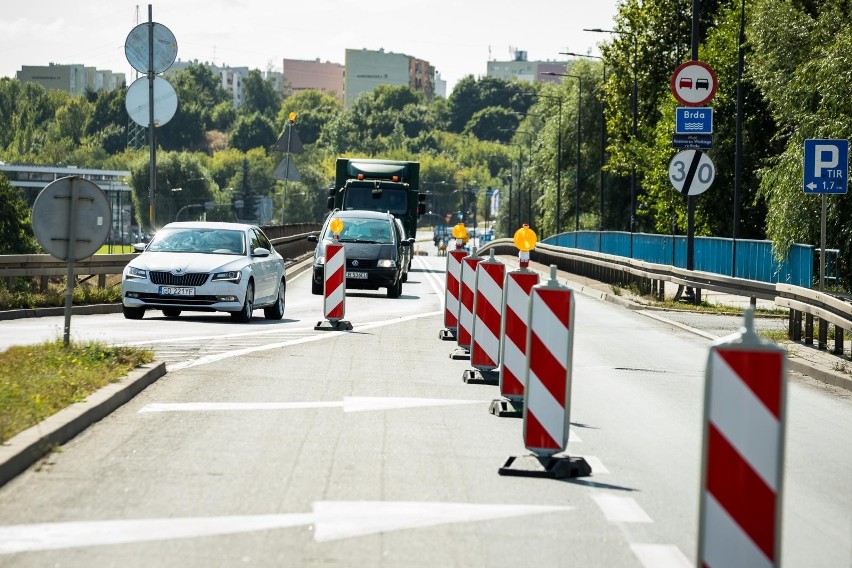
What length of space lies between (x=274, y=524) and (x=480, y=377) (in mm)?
6971

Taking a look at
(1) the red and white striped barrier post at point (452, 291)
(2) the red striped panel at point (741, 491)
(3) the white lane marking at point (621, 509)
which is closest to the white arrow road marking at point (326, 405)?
(3) the white lane marking at point (621, 509)

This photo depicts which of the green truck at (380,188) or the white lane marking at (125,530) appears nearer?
the white lane marking at (125,530)

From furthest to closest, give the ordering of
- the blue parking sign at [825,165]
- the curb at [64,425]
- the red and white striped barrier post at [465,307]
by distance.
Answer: the blue parking sign at [825,165]
the red and white striped barrier post at [465,307]
the curb at [64,425]

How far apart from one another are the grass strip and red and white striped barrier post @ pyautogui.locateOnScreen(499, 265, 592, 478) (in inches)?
115

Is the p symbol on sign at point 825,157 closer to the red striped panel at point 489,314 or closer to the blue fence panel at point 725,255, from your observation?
the red striped panel at point 489,314

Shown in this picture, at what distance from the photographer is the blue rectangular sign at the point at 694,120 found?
95.6 feet

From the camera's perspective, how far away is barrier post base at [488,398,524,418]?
37.6ft

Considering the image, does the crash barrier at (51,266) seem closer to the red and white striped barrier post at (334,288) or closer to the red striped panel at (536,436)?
the red and white striped barrier post at (334,288)

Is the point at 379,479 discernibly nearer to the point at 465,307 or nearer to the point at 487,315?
the point at 487,315

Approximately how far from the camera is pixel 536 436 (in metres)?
8.84

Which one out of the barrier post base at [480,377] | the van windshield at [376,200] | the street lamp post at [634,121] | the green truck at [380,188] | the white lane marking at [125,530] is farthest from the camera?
the street lamp post at [634,121]

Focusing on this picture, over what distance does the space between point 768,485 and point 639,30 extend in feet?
196

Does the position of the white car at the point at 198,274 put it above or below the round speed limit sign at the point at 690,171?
below

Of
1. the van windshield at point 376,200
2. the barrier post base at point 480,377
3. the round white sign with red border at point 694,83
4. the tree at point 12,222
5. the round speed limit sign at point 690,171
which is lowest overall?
the tree at point 12,222
